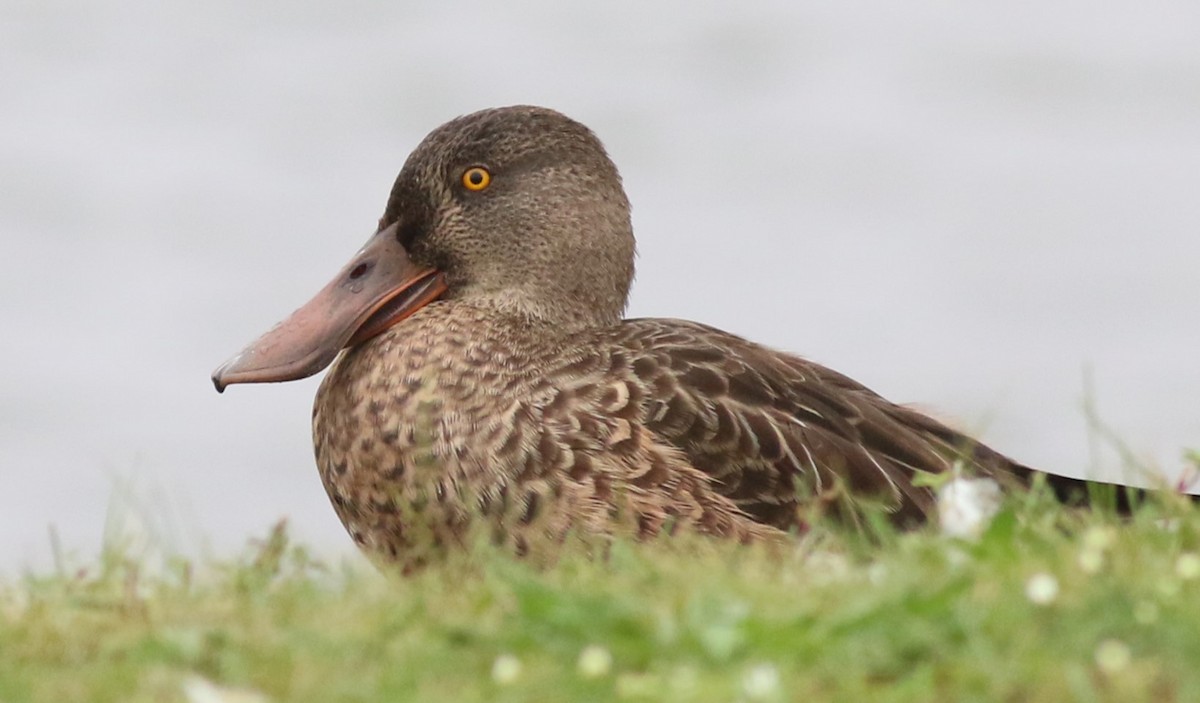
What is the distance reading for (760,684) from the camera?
158 inches

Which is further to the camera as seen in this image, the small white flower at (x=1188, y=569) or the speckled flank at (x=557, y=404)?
the speckled flank at (x=557, y=404)

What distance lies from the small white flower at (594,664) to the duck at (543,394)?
1.55 m

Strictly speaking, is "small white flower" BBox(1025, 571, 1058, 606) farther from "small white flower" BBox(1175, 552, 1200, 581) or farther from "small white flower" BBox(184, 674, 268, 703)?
"small white flower" BBox(184, 674, 268, 703)

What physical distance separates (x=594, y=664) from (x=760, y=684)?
13.8 inches

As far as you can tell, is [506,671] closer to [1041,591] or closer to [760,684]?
[760,684]

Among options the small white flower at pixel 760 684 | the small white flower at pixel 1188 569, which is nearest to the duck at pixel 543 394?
the small white flower at pixel 1188 569

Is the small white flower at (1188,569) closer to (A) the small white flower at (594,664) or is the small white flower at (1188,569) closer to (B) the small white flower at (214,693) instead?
(A) the small white flower at (594,664)

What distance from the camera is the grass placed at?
13.6 ft

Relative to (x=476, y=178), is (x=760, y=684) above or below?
below

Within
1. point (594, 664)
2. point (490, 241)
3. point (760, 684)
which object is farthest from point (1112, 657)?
point (490, 241)

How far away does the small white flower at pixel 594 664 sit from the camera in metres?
4.21

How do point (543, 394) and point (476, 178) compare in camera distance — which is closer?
point (543, 394)

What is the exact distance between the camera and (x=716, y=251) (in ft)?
70.1

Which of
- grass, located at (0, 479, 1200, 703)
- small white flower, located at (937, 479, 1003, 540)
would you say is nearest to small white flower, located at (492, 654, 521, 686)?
grass, located at (0, 479, 1200, 703)
